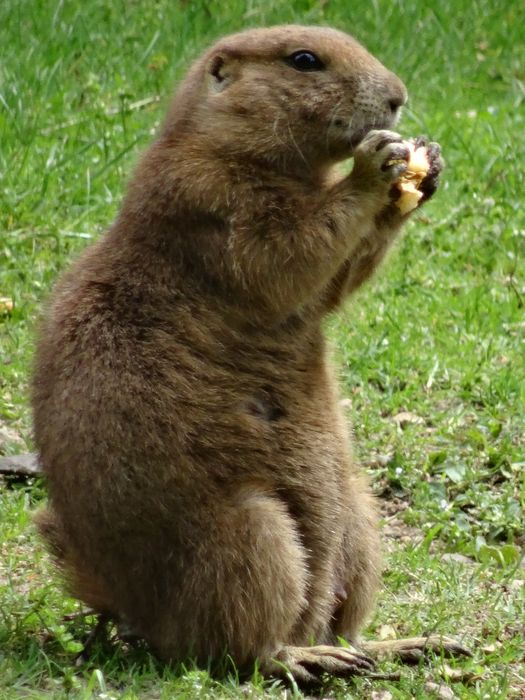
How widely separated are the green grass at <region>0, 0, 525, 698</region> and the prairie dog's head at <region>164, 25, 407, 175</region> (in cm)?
71

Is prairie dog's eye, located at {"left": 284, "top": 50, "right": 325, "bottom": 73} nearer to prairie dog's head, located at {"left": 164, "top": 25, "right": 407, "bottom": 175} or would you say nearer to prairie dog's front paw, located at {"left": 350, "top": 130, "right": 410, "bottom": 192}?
prairie dog's head, located at {"left": 164, "top": 25, "right": 407, "bottom": 175}

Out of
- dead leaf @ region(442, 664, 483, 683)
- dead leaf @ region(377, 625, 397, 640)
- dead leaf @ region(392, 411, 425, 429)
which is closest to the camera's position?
dead leaf @ region(442, 664, 483, 683)

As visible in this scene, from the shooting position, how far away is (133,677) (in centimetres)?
412

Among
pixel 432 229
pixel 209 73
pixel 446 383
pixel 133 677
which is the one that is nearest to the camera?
pixel 133 677

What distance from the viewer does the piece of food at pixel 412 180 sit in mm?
4715

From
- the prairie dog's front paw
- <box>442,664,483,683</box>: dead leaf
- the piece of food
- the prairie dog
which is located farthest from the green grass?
the prairie dog's front paw

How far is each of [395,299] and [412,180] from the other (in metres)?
2.72

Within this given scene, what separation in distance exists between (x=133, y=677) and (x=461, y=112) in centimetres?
641

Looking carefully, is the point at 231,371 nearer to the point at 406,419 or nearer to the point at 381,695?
the point at 381,695

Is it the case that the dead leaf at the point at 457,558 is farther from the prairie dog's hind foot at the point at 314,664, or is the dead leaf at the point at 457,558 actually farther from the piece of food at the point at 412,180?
the piece of food at the point at 412,180

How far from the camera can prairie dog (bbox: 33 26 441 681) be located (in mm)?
4203

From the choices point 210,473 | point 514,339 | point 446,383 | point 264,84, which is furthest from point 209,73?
point 514,339

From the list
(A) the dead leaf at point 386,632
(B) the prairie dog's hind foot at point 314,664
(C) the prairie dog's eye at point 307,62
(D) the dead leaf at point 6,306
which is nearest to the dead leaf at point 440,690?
(B) the prairie dog's hind foot at point 314,664

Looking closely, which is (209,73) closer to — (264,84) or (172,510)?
(264,84)
